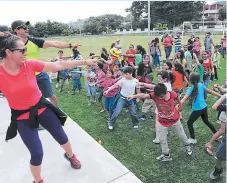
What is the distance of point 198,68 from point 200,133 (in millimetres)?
2441

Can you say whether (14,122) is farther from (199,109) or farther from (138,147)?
(199,109)

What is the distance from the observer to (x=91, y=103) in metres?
7.62

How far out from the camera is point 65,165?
356 cm

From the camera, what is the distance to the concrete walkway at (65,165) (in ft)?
10.7

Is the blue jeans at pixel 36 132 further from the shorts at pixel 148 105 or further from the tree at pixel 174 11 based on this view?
the tree at pixel 174 11

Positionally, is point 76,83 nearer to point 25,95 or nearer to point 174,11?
point 25,95

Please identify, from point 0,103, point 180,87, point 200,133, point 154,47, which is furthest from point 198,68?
point 154,47

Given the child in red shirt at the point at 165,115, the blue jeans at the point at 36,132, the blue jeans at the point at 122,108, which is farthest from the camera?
the blue jeans at the point at 122,108

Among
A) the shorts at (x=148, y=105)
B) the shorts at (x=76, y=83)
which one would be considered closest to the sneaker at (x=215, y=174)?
the shorts at (x=148, y=105)

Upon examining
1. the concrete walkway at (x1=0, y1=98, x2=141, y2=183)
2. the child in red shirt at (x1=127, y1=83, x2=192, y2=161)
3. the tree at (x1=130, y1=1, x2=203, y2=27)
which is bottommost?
the concrete walkway at (x1=0, y1=98, x2=141, y2=183)

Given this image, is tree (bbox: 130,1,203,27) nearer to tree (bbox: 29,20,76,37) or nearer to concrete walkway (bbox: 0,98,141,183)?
tree (bbox: 29,20,76,37)

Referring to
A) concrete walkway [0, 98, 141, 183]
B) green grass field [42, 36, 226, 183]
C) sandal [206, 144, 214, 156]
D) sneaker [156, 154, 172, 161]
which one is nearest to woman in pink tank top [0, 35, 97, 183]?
concrete walkway [0, 98, 141, 183]

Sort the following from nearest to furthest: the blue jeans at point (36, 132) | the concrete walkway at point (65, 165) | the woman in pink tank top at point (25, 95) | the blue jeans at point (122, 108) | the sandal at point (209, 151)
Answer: the woman in pink tank top at point (25, 95)
the blue jeans at point (36, 132)
the concrete walkway at point (65, 165)
the sandal at point (209, 151)
the blue jeans at point (122, 108)

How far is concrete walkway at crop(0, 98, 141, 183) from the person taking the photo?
10.7 ft
